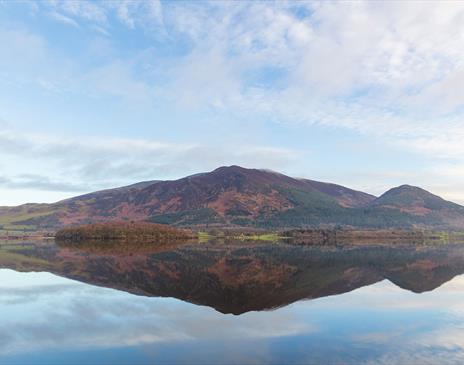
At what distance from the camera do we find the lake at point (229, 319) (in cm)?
1795

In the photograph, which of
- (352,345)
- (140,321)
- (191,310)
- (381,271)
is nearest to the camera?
(352,345)

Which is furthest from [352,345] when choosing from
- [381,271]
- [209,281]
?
[381,271]

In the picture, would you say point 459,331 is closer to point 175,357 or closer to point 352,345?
point 352,345

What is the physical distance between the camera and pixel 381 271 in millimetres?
51656

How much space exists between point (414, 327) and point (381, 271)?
97.0 feet

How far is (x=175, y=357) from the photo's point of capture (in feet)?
57.0

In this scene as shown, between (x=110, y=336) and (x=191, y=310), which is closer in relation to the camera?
(x=110, y=336)

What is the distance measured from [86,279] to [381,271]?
3329cm

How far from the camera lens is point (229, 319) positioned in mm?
24375

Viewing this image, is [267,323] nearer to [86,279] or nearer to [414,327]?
[414,327]

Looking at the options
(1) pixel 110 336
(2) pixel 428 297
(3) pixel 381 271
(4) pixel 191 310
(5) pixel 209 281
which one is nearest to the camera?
(1) pixel 110 336

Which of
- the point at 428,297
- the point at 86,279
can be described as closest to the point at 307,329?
the point at 428,297

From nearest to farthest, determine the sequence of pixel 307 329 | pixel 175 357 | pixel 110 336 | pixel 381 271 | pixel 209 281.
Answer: pixel 175 357
pixel 110 336
pixel 307 329
pixel 209 281
pixel 381 271

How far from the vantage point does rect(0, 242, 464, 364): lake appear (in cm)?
1795
